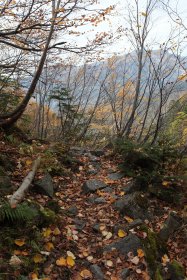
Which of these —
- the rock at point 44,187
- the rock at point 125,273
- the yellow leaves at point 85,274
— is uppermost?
the rock at point 44,187

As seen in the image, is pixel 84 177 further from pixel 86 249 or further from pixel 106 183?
pixel 86 249

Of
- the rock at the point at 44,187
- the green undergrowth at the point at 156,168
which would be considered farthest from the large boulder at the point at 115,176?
the rock at the point at 44,187

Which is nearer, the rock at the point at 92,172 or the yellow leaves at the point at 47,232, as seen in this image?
the yellow leaves at the point at 47,232

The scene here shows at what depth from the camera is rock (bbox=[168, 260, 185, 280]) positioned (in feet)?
12.3

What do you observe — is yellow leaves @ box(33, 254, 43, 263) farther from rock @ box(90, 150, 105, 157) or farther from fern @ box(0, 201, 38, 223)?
rock @ box(90, 150, 105, 157)

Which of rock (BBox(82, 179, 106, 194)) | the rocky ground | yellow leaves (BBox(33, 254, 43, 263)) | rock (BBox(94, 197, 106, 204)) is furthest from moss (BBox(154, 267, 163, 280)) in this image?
rock (BBox(82, 179, 106, 194))

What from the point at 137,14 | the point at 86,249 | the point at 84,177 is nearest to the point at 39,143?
the point at 84,177

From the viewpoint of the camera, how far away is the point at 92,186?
6023mm

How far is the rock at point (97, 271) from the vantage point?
353 cm

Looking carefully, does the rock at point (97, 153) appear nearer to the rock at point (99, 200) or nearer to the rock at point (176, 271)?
the rock at point (99, 200)

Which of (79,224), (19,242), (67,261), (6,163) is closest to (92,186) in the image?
(79,224)

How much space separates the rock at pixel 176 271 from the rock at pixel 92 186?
2.41 metres

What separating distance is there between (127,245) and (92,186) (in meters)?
2.07

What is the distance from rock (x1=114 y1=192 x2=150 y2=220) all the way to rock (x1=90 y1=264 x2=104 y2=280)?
57.3 inches
